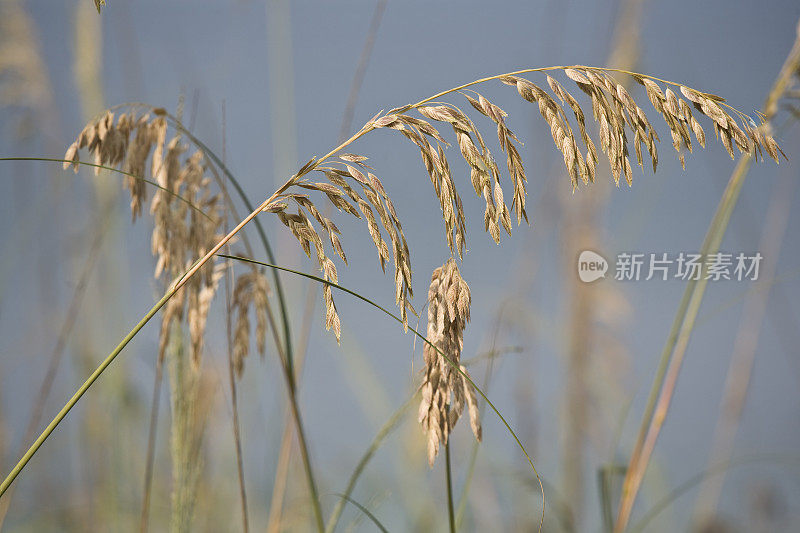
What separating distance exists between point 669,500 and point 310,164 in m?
0.63

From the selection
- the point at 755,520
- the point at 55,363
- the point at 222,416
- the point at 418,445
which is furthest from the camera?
the point at 755,520

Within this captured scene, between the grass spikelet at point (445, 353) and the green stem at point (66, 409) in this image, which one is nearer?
the green stem at point (66, 409)

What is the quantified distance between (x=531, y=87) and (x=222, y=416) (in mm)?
1328

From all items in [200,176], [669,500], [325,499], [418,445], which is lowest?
[325,499]

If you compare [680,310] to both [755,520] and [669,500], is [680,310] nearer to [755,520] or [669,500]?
[669,500]

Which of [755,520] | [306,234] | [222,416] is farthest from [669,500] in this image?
[755,520]

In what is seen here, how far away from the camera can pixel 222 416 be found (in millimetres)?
1669

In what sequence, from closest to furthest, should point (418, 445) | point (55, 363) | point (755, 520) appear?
point (55, 363) < point (418, 445) < point (755, 520)

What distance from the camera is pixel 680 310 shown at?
2.75ft

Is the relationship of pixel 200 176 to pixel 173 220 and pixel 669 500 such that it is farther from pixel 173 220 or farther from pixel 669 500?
pixel 669 500

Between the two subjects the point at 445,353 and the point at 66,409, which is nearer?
the point at 66,409

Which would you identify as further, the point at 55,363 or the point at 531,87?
the point at 55,363

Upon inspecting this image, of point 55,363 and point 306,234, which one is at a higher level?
point 306,234

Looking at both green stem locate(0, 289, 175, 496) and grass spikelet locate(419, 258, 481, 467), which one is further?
grass spikelet locate(419, 258, 481, 467)
